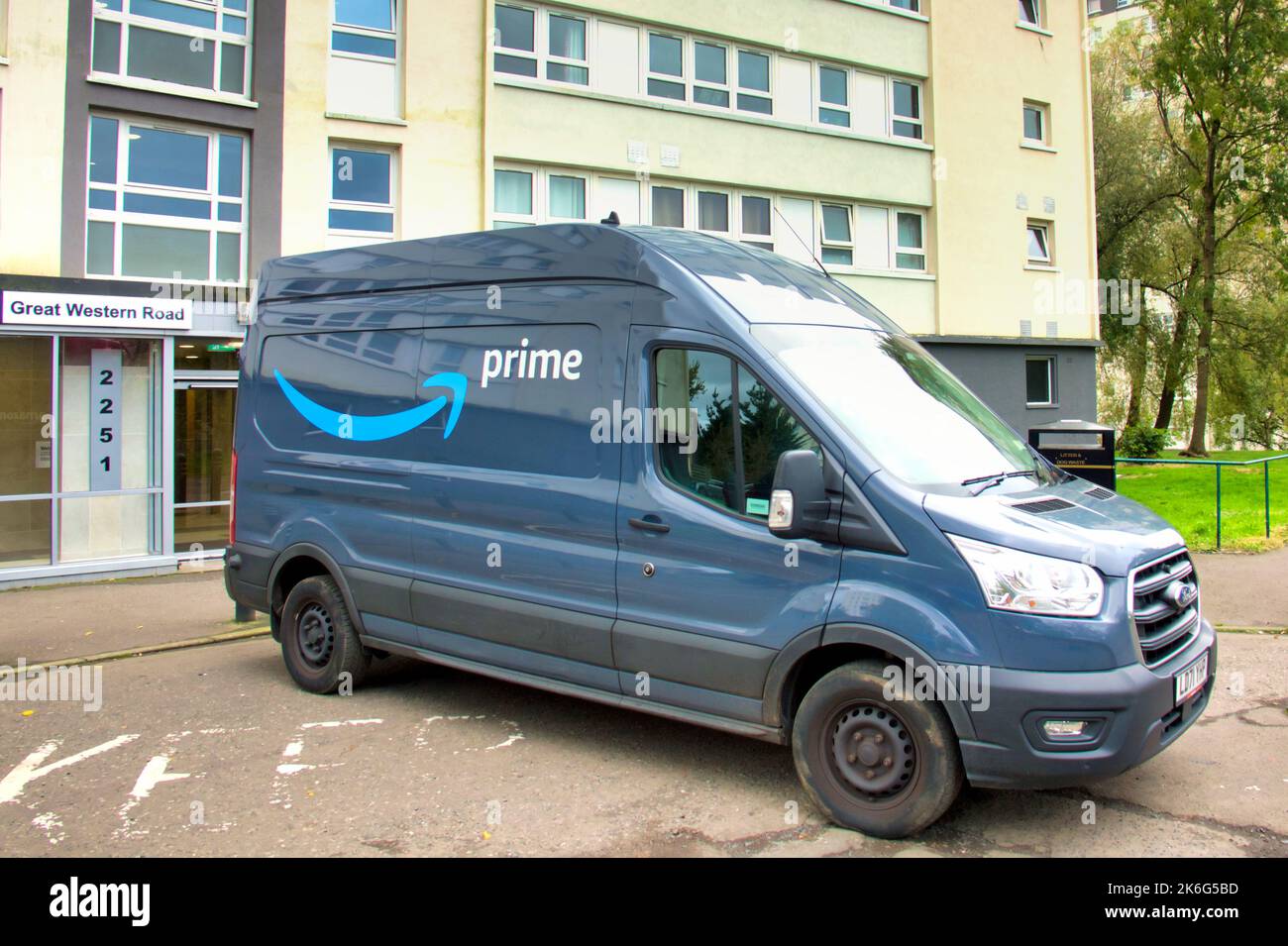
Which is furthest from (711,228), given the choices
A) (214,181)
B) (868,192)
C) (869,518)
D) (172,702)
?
(869,518)

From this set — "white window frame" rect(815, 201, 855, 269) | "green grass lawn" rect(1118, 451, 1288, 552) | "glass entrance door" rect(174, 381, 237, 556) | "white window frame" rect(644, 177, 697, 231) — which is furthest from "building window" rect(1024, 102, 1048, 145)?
"glass entrance door" rect(174, 381, 237, 556)

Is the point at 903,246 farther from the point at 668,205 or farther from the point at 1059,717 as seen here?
the point at 1059,717

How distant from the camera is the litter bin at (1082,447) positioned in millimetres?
9375

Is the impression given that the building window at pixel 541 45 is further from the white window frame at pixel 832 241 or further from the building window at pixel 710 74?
the white window frame at pixel 832 241

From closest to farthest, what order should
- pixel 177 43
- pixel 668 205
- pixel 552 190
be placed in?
pixel 177 43, pixel 552 190, pixel 668 205

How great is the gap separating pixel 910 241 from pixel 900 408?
1851 cm

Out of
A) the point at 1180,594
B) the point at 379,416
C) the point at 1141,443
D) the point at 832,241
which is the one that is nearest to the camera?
the point at 1180,594

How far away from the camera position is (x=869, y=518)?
4344 mm

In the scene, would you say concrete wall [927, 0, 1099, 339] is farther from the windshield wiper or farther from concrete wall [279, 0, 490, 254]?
the windshield wiper

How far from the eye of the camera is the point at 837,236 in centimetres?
2109

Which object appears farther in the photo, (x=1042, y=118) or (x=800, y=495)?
(x=1042, y=118)

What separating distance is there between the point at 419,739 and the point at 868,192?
18.1m

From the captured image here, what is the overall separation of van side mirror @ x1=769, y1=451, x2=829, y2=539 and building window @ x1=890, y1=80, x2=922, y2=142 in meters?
19.6

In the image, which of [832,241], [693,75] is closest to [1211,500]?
[832,241]
